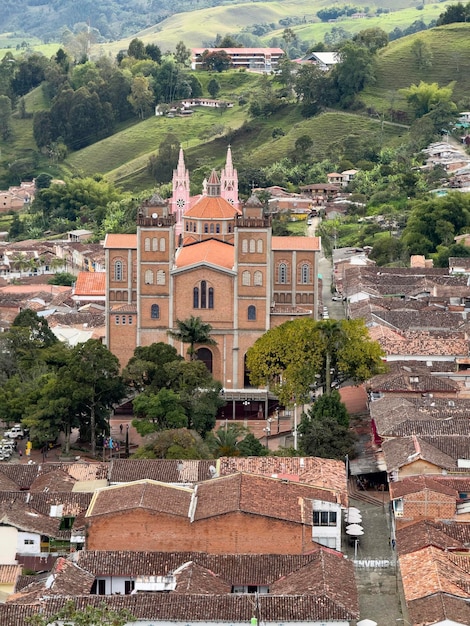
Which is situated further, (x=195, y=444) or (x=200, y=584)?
(x=195, y=444)

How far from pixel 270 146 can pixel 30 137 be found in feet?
111

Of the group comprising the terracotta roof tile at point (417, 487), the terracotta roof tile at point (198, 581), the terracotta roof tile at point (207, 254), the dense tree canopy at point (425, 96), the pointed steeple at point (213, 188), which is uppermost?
the terracotta roof tile at point (198, 581)

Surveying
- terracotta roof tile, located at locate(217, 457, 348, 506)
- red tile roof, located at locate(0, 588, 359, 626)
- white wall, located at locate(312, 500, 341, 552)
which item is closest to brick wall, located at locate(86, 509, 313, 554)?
white wall, located at locate(312, 500, 341, 552)

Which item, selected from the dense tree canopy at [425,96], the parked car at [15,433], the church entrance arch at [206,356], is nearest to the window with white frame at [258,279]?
the church entrance arch at [206,356]

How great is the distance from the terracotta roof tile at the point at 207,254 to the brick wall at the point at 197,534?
948 inches

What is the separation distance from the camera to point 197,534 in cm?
3909

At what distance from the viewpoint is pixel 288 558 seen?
3756 cm

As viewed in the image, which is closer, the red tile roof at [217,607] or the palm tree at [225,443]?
the red tile roof at [217,607]

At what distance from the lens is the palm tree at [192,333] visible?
59.9 meters

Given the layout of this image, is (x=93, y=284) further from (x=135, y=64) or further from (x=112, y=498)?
(x=135, y=64)

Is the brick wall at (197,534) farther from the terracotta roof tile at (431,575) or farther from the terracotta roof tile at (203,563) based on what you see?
the terracotta roof tile at (431,575)

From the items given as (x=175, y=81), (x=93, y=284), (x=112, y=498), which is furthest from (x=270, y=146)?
(x=112, y=498)

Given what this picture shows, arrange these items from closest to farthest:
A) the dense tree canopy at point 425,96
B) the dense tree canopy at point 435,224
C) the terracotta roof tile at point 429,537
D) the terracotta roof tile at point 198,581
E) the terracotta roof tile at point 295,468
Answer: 1. the terracotta roof tile at point 198,581
2. the terracotta roof tile at point 429,537
3. the terracotta roof tile at point 295,468
4. the dense tree canopy at point 435,224
5. the dense tree canopy at point 425,96

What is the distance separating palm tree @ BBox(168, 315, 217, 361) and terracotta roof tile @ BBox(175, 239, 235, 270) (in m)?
3.05
